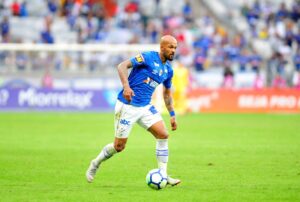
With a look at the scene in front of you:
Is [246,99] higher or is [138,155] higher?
[138,155]

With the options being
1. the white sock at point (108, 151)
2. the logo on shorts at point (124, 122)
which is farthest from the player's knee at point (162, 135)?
the white sock at point (108, 151)

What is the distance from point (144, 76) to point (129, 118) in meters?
0.71

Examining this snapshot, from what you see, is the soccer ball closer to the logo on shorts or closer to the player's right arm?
the logo on shorts

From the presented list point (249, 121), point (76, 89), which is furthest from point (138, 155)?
point (76, 89)

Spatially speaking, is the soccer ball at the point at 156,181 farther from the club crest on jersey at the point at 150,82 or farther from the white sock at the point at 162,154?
the club crest on jersey at the point at 150,82

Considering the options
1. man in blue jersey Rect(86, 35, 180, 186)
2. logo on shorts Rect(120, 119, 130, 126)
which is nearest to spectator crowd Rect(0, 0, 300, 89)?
man in blue jersey Rect(86, 35, 180, 186)

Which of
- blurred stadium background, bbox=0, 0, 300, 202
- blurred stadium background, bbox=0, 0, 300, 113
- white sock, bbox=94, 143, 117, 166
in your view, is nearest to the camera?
white sock, bbox=94, 143, 117, 166

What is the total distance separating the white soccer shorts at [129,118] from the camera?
12023 mm

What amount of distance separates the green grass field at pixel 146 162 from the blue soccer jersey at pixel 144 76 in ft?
4.52

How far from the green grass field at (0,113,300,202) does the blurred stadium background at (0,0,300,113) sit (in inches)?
222

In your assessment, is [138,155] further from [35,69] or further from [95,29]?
[95,29]

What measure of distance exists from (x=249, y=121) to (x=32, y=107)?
32.6 feet

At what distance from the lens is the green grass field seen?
1120 centimetres

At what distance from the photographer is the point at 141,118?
1207cm
